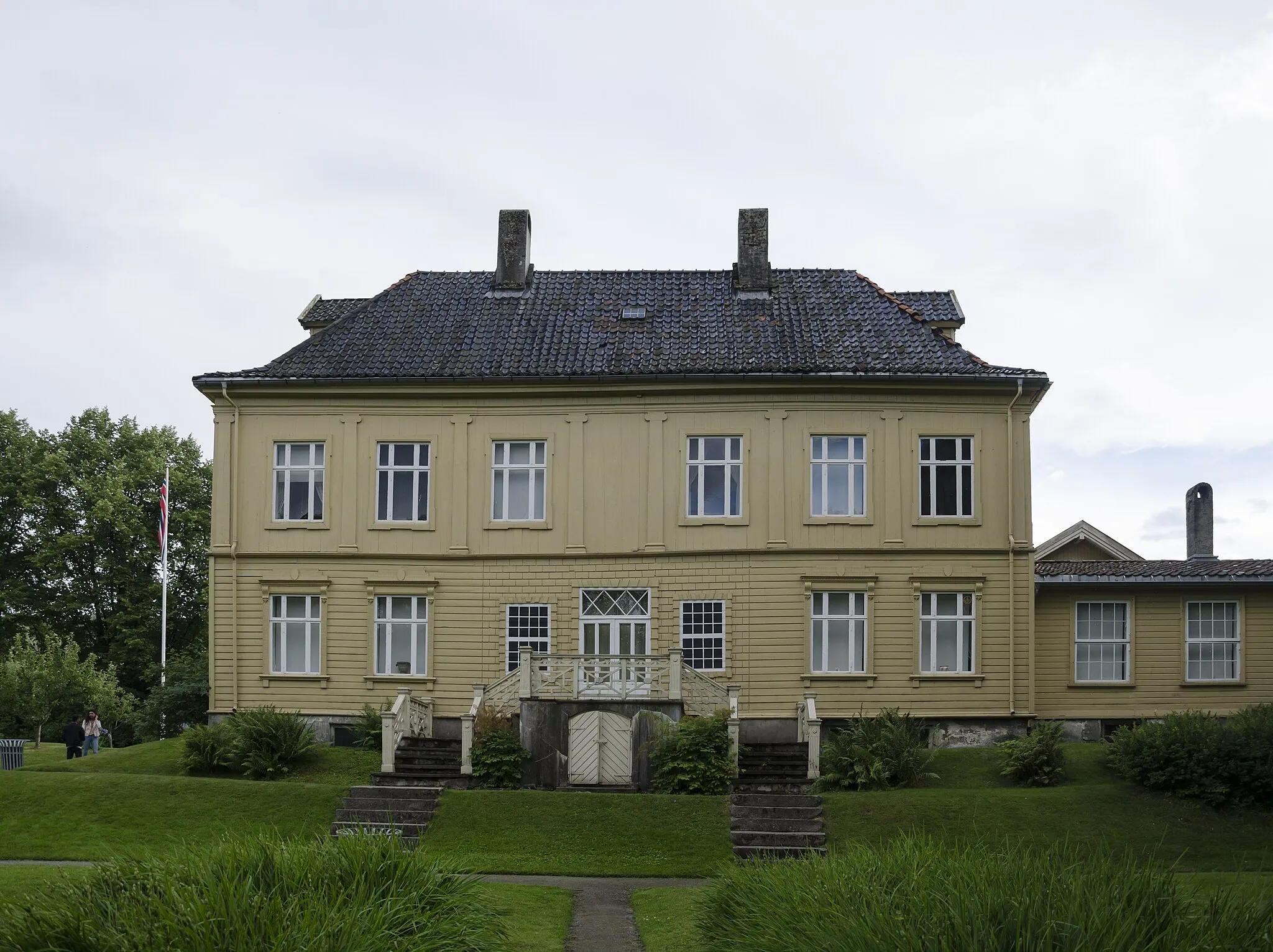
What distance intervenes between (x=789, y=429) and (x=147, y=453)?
116ft

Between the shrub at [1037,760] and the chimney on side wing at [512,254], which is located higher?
the chimney on side wing at [512,254]

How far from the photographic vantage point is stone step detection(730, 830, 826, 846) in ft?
69.9

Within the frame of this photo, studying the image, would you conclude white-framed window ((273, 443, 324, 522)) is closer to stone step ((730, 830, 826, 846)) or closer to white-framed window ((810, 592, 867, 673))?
white-framed window ((810, 592, 867, 673))

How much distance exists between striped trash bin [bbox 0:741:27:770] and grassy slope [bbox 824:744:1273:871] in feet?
58.0

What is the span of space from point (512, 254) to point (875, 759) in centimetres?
1561

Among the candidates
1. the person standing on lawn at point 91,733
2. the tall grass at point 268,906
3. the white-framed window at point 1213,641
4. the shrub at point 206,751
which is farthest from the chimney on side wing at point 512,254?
the tall grass at point 268,906

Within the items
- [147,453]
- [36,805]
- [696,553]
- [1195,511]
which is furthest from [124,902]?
[147,453]

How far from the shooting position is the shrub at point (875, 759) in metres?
24.4

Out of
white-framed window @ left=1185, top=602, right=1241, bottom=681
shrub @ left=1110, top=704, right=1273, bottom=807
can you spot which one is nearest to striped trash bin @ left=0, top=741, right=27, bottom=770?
shrub @ left=1110, top=704, right=1273, bottom=807

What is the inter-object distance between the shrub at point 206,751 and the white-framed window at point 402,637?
397 centimetres

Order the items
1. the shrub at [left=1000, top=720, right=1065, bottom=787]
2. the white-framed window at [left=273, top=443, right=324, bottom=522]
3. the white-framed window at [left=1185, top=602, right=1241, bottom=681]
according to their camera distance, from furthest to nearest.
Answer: the white-framed window at [left=273, top=443, right=324, bottom=522] → the white-framed window at [left=1185, top=602, right=1241, bottom=681] → the shrub at [left=1000, top=720, right=1065, bottom=787]

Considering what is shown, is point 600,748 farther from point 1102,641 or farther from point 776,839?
point 1102,641

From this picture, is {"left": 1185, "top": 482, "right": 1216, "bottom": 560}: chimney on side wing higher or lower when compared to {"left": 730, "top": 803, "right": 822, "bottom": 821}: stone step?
higher

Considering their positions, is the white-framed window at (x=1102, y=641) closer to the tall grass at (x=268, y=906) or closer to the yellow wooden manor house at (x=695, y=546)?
the yellow wooden manor house at (x=695, y=546)
